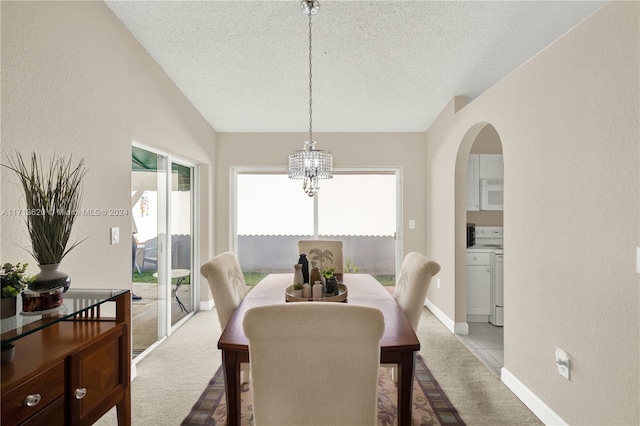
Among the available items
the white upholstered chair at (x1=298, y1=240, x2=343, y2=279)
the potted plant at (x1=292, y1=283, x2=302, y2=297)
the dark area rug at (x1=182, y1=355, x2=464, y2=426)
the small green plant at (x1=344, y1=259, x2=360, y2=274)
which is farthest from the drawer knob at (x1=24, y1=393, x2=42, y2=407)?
the small green plant at (x1=344, y1=259, x2=360, y2=274)

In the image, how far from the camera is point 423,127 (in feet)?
13.7

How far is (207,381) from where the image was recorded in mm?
2430

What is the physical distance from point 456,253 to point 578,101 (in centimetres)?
191

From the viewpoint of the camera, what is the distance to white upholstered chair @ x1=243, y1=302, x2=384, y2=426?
3.54ft

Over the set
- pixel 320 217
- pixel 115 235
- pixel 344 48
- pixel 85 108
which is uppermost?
pixel 344 48

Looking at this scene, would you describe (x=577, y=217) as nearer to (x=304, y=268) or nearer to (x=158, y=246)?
(x=304, y=268)

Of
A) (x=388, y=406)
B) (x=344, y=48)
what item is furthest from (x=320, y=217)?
(x=388, y=406)

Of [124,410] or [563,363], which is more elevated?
[563,363]

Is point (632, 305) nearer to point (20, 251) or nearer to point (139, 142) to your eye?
point (20, 251)

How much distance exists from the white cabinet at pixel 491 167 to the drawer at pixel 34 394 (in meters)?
4.00

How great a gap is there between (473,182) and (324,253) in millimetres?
2016

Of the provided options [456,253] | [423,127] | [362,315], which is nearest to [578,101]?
[362,315]

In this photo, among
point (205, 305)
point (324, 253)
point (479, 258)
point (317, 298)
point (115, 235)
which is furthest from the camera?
point (205, 305)

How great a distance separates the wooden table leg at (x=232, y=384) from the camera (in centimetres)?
144
